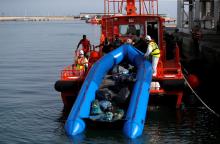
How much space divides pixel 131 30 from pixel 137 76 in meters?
4.67

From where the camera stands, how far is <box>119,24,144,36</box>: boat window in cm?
2062

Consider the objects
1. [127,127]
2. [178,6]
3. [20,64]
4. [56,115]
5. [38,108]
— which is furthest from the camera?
[178,6]

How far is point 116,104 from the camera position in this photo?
52.4ft

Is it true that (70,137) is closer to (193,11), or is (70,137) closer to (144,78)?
(144,78)

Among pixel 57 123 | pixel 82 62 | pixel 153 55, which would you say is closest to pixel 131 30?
pixel 82 62

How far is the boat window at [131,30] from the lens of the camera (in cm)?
2062

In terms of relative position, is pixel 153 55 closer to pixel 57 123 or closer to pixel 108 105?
pixel 108 105

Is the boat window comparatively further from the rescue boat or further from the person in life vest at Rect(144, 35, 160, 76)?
the person in life vest at Rect(144, 35, 160, 76)

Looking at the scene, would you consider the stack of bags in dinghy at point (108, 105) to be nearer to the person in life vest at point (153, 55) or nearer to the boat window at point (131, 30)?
the person in life vest at point (153, 55)

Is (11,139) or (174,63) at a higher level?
(174,63)

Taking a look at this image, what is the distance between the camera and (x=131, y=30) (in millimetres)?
20875

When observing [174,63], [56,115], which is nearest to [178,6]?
[174,63]

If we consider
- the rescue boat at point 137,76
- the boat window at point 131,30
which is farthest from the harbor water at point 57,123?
the boat window at point 131,30

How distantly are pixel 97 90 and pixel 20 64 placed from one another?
2104 cm
